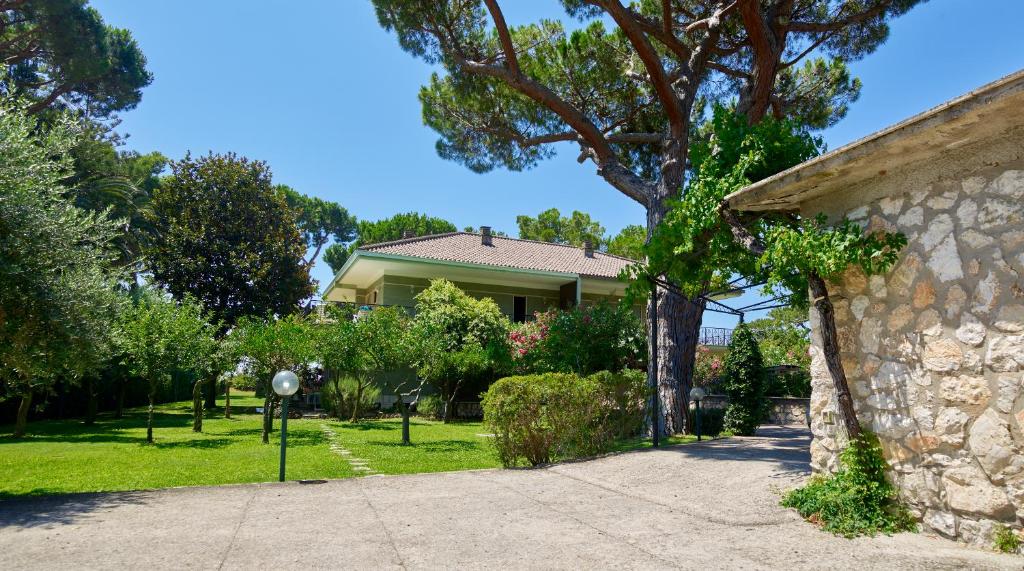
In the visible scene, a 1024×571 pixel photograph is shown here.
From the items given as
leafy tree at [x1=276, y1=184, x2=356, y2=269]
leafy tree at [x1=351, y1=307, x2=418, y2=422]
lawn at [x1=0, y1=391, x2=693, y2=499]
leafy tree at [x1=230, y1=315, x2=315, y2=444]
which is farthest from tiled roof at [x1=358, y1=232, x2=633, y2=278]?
leafy tree at [x1=276, y1=184, x2=356, y2=269]

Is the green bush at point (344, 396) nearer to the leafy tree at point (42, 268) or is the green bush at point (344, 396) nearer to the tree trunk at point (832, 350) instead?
the leafy tree at point (42, 268)

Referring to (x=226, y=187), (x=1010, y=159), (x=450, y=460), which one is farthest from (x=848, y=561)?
(x=226, y=187)

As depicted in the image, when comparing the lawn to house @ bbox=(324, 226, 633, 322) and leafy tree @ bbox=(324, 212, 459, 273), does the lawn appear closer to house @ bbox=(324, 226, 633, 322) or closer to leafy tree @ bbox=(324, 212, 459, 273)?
house @ bbox=(324, 226, 633, 322)

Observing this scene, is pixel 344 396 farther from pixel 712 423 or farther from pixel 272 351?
pixel 712 423

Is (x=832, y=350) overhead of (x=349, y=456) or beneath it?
overhead

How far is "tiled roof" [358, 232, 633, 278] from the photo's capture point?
70.8 ft

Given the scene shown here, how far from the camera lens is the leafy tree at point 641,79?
1134cm

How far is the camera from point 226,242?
24438mm

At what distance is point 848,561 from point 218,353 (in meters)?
15.2

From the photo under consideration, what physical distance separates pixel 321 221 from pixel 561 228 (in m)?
20.6

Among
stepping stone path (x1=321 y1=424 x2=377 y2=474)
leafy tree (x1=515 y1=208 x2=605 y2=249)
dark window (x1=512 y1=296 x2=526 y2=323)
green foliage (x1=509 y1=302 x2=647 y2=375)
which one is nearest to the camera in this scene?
stepping stone path (x1=321 y1=424 x2=377 y2=474)

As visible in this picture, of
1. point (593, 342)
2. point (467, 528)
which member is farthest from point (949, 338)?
point (593, 342)

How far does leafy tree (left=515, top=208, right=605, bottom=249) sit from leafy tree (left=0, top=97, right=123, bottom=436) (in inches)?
1482

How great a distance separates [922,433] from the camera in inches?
171
